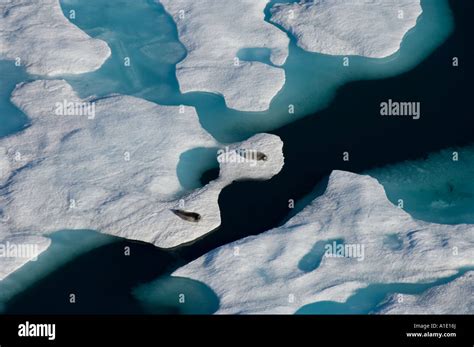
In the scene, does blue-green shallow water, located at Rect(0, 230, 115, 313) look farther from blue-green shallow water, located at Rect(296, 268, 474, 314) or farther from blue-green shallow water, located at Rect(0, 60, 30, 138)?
blue-green shallow water, located at Rect(296, 268, 474, 314)

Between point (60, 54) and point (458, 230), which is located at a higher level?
point (60, 54)

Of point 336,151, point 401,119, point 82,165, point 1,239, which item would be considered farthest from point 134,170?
point 401,119

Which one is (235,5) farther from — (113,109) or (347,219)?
(347,219)

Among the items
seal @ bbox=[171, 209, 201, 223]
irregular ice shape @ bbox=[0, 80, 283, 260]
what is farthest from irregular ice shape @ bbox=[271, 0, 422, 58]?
seal @ bbox=[171, 209, 201, 223]

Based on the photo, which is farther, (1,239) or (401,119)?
(401,119)

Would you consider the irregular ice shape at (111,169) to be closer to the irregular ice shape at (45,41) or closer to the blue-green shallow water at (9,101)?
the blue-green shallow water at (9,101)

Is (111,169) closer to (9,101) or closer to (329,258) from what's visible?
(9,101)
